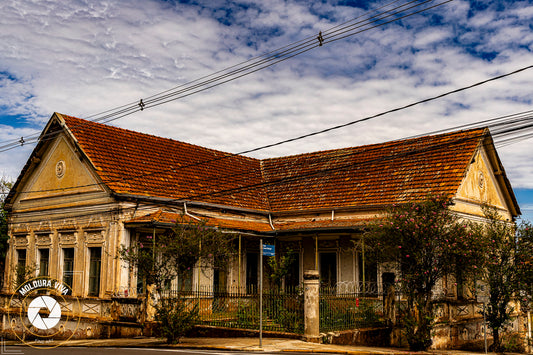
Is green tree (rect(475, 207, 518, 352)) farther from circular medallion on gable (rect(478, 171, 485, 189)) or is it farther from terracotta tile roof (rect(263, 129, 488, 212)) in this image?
circular medallion on gable (rect(478, 171, 485, 189))

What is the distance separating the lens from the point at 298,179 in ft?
91.9

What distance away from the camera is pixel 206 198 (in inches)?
953

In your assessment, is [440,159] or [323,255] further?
[323,255]

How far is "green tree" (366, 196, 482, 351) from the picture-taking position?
1536 centimetres

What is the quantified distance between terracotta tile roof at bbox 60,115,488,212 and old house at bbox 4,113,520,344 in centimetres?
6

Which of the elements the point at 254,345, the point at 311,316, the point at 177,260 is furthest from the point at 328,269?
the point at 254,345

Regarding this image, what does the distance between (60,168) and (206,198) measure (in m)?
6.42

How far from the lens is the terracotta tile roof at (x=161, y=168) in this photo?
22.2 metres

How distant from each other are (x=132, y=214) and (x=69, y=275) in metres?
4.22

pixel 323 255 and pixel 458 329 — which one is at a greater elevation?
pixel 323 255

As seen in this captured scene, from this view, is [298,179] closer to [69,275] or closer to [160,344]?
[69,275]

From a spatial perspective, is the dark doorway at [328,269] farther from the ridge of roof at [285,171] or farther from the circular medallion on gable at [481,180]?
the circular medallion on gable at [481,180]

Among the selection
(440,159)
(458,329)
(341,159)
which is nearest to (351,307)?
(458,329)

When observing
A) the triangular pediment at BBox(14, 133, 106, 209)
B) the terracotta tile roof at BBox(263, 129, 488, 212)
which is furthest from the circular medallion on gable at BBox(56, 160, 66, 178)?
the terracotta tile roof at BBox(263, 129, 488, 212)
